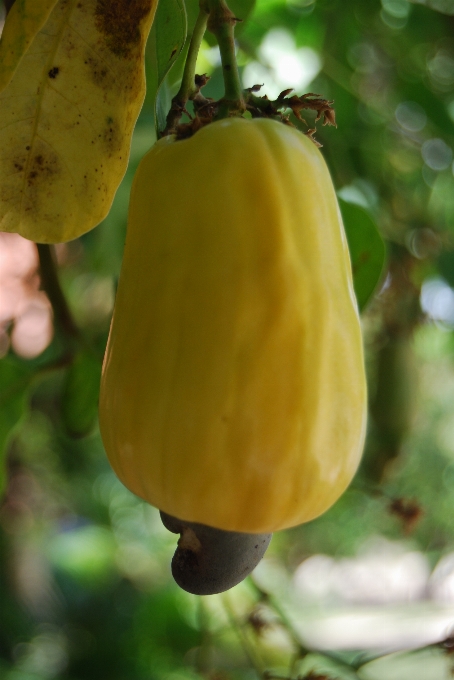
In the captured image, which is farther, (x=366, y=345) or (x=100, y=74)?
(x=366, y=345)

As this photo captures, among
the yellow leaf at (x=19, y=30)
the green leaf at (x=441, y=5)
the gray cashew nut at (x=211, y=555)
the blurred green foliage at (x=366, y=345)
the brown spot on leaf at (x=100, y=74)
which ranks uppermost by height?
the yellow leaf at (x=19, y=30)

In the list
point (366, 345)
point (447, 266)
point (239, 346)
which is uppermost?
point (239, 346)

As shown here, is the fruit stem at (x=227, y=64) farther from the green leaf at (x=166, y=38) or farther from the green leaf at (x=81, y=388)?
the green leaf at (x=81, y=388)

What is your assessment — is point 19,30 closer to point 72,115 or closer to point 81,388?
point 72,115

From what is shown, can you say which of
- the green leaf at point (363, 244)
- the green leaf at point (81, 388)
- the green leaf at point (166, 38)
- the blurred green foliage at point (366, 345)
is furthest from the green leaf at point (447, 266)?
the green leaf at point (166, 38)

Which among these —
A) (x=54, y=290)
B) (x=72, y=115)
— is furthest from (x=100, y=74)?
(x=54, y=290)

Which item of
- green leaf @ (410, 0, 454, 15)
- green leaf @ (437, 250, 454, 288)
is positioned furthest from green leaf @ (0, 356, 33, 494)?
green leaf @ (410, 0, 454, 15)

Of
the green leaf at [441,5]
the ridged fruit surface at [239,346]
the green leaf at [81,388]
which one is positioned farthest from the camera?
the green leaf at [441,5]

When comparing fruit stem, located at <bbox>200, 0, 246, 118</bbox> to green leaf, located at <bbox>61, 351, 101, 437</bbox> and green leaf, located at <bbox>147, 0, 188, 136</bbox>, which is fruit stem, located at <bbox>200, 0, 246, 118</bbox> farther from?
green leaf, located at <bbox>61, 351, 101, 437</bbox>
